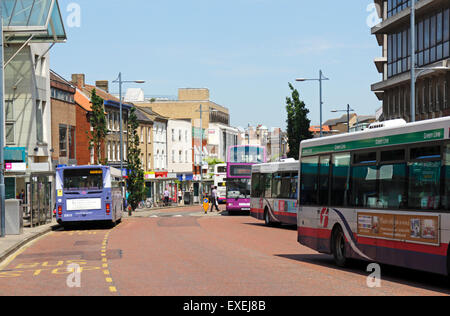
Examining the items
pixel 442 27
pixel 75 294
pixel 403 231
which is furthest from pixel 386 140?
pixel 442 27

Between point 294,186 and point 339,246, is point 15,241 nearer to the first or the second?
point 294,186

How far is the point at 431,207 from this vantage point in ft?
45.1

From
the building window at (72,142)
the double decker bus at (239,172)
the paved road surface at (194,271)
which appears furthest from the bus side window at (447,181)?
the building window at (72,142)

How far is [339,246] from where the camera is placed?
18109 mm

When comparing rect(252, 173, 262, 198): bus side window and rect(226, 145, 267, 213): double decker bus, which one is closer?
rect(252, 173, 262, 198): bus side window

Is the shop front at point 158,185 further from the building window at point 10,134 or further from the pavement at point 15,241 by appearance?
the pavement at point 15,241

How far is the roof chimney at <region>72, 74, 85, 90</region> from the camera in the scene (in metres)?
82.9

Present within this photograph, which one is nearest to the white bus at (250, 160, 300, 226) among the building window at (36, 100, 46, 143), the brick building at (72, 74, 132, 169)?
the building window at (36, 100, 46, 143)

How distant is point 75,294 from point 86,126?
6228 centimetres

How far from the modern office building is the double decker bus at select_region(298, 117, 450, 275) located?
22.3m

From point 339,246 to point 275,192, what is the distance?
65.3 feet

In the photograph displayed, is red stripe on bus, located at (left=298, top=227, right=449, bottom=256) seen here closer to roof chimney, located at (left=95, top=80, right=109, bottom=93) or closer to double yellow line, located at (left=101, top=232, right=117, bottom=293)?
double yellow line, located at (left=101, top=232, right=117, bottom=293)

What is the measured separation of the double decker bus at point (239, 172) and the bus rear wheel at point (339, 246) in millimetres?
33074
